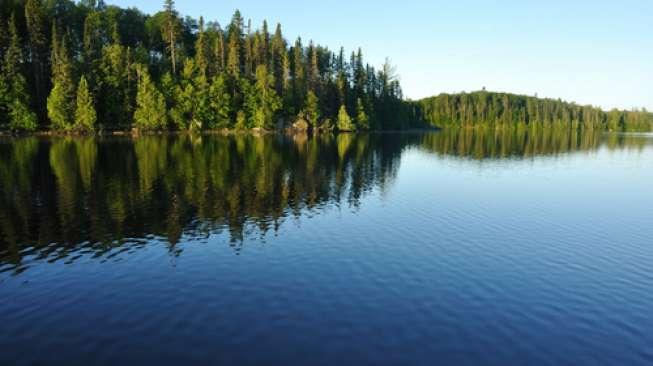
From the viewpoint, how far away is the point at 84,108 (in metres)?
113

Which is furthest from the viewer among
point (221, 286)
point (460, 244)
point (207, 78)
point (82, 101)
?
point (207, 78)

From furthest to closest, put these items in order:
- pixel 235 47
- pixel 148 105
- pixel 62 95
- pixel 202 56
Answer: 1. pixel 235 47
2. pixel 202 56
3. pixel 148 105
4. pixel 62 95

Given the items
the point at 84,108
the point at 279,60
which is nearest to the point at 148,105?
the point at 84,108

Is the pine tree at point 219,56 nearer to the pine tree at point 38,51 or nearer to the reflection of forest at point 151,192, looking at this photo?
the pine tree at point 38,51

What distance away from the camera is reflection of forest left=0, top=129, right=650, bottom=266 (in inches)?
1180

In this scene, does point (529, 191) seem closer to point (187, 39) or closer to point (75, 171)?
point (75, 171)

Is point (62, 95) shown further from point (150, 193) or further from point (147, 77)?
point (150, 193)

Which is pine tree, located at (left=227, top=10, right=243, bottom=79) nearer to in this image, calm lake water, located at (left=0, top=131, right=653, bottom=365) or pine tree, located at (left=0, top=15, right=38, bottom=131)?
pine tree, located at (left=0, top=15, right=38, bottom=131)

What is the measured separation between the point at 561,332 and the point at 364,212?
2218 cm

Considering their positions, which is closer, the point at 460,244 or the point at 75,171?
the point at 460,244

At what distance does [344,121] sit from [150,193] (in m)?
139

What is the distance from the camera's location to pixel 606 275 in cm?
2419

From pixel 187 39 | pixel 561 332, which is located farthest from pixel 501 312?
pixel 187 39

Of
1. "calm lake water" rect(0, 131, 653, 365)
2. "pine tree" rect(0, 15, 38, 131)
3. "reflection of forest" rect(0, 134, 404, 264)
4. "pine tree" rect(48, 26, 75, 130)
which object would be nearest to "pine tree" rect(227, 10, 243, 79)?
"pine tree" rect(48, 26, 75, 130)
